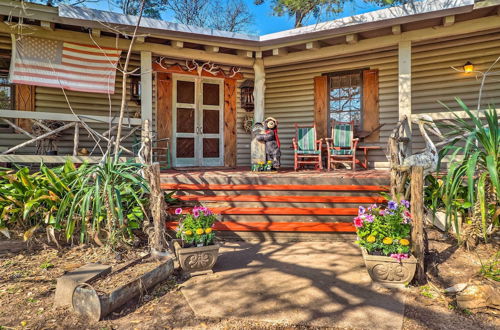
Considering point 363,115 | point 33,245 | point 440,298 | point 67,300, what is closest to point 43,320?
point 67,300

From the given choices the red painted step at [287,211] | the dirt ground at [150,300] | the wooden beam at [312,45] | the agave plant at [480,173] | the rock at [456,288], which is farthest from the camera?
the wooden beam at [312,45]

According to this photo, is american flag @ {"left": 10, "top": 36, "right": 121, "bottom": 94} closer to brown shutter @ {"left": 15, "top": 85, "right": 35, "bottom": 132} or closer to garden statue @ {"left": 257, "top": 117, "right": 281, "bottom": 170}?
brown shutter @ {"left": 15, "top": 85, "right": 35, "bottom": 132}

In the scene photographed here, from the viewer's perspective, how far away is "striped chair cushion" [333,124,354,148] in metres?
5.88

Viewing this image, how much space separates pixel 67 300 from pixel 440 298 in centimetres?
254

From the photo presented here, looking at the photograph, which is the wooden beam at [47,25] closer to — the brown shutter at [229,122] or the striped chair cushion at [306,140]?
the brown shutter at [229,122]

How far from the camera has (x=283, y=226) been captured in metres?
3.69

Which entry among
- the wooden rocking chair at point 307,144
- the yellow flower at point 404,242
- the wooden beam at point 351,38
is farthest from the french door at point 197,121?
the yellow flower at point 404,242

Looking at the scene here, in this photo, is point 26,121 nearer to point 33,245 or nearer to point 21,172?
point 21,172

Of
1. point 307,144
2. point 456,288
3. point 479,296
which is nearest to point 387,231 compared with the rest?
point 456,288

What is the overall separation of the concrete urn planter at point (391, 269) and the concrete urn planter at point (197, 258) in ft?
4.10

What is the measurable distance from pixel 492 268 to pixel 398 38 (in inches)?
142

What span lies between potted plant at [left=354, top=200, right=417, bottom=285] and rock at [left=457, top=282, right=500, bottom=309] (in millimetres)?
369

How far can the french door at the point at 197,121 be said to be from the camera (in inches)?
251

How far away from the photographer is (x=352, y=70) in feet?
21.0
